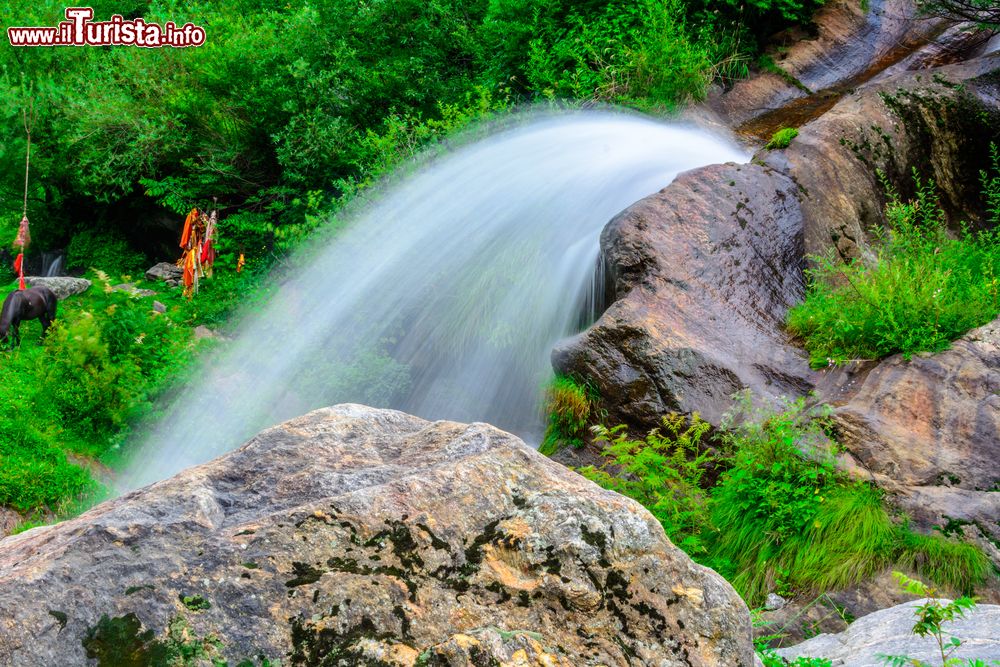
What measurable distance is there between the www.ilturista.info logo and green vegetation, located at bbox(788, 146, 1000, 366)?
13376 mm

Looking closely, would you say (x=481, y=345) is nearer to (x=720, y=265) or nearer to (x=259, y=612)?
(x=720, y=265)

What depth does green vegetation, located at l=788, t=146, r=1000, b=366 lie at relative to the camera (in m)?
6.51

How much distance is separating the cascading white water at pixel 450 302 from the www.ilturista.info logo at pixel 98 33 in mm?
8624

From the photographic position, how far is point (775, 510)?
5488 mm

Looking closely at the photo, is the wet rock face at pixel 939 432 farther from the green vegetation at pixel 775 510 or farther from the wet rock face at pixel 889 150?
the wet rock face at pixel 889 150

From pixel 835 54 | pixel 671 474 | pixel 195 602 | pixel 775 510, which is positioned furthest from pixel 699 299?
pixel 835 54

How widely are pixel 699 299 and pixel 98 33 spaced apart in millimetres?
16868

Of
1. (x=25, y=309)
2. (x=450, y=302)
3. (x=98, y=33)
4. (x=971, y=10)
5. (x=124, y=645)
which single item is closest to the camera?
(x=124, y=645)

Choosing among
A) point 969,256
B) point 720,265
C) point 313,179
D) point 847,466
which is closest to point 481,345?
point 720,265

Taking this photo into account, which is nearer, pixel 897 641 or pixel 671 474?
pixel 897 641

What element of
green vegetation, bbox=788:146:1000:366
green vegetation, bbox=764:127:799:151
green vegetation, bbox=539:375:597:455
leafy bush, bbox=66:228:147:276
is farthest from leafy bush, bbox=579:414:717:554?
leafy bush, bbox=66:228:147:276

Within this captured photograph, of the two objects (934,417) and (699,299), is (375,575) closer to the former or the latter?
(934,417)

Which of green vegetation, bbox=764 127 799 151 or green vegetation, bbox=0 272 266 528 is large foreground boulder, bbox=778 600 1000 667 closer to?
green vegetation, bbox=764 127 799 151

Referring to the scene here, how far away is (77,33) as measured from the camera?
18375 millimetres
